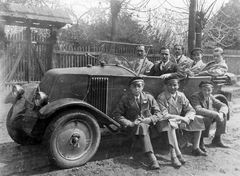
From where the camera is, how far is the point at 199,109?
480 cm

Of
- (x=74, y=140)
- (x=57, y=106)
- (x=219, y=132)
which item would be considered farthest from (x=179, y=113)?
(x=57, y=106)

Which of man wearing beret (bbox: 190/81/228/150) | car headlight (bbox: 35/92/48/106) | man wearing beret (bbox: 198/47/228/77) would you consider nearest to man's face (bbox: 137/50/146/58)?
man wearing beret (bbox: 190/81/228/150)

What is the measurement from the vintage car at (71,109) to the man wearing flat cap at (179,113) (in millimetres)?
369

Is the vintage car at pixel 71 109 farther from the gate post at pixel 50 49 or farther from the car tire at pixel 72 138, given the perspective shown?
the gate post at pixel 50 49

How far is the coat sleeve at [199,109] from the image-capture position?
15.4ft

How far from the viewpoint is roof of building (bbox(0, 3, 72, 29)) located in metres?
8.48

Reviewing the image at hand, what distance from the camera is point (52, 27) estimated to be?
966cm

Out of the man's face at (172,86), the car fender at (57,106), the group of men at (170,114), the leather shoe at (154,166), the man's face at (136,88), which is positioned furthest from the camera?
the man's face at (172,86)

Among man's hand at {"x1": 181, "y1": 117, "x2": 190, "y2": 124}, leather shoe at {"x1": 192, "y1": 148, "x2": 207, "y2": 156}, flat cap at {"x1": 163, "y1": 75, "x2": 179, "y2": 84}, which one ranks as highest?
flat cap at {"x1": 163, "y1": 75, "x2": 179, "y2": 84}

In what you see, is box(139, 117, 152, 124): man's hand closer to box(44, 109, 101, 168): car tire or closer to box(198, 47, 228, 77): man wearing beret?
box(44, 109, 101, 168): car tire

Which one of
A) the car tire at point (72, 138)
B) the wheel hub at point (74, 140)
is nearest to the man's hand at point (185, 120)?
the car tire at point (72, 138)

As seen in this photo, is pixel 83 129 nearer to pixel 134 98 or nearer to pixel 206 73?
pixel 134 98

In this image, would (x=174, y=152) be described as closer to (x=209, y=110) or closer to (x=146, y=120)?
(x=146, y=120)

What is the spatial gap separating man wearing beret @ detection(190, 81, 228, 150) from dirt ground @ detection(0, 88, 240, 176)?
0.98ft
